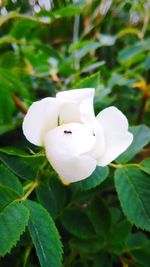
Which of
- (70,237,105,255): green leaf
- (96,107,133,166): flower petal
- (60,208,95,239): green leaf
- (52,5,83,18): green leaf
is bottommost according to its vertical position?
(70,237,105,255): green leaf

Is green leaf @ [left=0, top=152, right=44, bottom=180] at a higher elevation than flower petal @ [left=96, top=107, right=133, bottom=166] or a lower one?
lower

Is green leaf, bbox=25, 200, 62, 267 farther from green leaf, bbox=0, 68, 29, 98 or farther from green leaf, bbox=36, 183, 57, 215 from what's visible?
green leaf, bbox=0, 68, 29, 98

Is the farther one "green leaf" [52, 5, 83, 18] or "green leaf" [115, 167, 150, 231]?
"green leaf" [52, 5, 83, 18]

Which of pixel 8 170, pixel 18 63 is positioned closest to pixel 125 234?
pixel 8 170

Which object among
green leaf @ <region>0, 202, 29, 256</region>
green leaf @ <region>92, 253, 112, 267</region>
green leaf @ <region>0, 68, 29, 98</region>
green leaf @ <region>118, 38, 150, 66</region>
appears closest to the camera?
green leaf @ <region>0, 202, 29, 256</region>

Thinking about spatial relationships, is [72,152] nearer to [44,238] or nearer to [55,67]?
[44,238]

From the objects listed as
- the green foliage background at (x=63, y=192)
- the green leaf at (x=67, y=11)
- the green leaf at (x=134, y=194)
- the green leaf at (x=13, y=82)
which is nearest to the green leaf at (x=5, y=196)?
the green foliage background at (x=63, y=192)

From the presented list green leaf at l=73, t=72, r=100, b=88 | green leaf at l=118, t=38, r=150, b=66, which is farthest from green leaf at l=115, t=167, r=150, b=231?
green leaf at l=118, t=38, r=150, b=66
